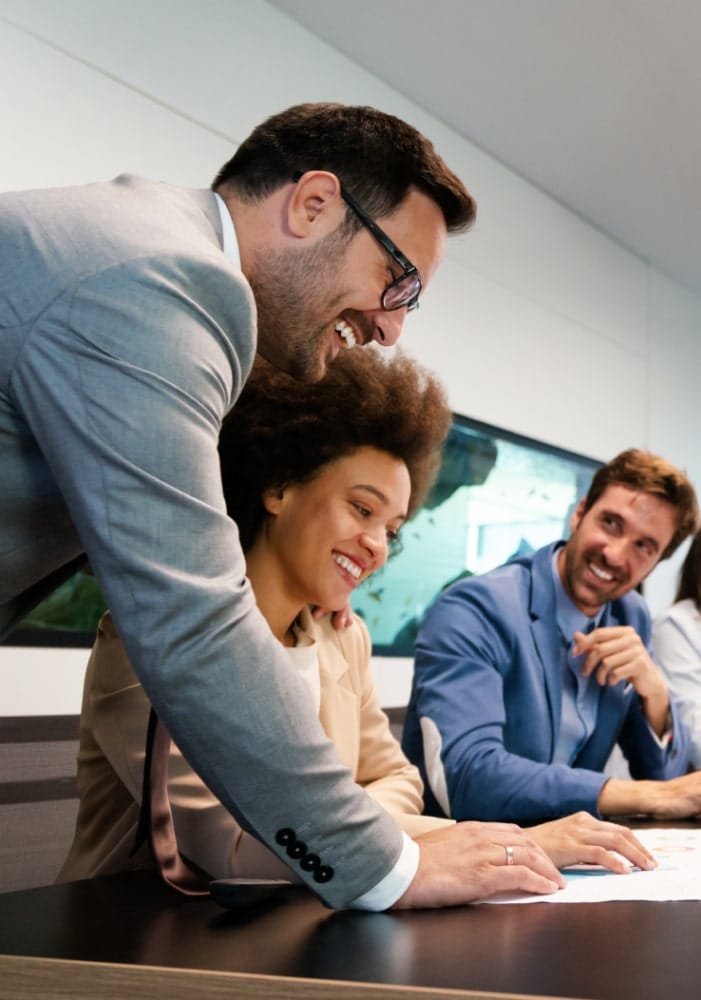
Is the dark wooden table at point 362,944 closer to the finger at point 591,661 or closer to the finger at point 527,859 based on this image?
the finger at point 527,859

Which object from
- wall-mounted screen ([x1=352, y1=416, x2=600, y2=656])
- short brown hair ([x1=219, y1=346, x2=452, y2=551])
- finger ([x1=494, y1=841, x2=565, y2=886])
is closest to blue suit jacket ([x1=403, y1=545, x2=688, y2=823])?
short brown hair ([x1=219, y1=346, x2=452, y2=551])

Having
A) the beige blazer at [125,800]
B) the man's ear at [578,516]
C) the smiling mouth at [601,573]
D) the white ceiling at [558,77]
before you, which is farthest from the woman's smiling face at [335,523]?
the white ceiling at [558,77]

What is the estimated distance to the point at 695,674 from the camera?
112 inches

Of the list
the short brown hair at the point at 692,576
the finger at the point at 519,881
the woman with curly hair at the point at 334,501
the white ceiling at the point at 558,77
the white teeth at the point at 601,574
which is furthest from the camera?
the white ceiling at the point at 558,77

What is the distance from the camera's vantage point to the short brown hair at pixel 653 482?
8.64 feet

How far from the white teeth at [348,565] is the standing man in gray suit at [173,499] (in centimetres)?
67

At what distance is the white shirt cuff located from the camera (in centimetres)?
95

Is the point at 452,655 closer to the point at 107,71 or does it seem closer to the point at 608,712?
the point at 608,712

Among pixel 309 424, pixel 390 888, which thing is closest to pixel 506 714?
pixel 309 424

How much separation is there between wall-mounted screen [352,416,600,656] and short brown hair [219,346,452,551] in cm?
234

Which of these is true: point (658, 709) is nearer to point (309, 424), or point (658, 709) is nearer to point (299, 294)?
point (309, 424)

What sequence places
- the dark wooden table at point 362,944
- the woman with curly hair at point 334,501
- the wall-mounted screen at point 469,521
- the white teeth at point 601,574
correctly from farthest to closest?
1. the wall-mounted screen at point 469,521
2. the white teeth at point 601,574
3. the woman with curly hair at point 334,501
4. the dark wooden table at point 362,944

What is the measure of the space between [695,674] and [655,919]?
198 cm

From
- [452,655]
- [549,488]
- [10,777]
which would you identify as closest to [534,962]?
[10,777]
